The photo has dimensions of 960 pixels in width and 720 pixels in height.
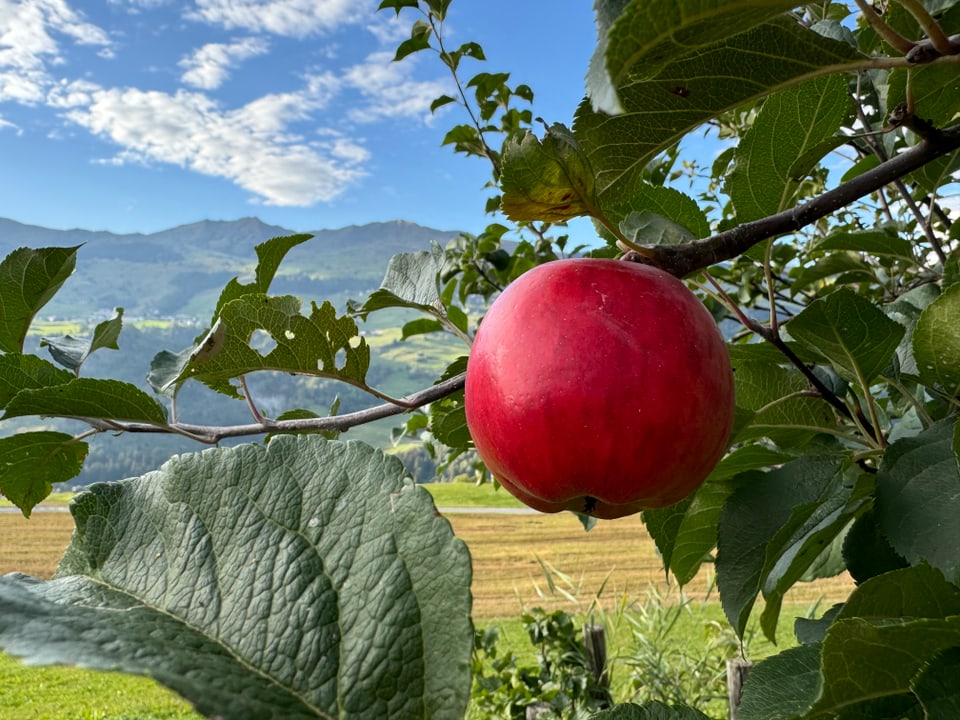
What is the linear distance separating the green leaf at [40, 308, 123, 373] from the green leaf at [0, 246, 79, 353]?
0.28ft

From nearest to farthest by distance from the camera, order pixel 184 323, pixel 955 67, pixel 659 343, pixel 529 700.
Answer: pixel 659 343 < pixel 955 67 < pixel 529 700 < pixel 184 323

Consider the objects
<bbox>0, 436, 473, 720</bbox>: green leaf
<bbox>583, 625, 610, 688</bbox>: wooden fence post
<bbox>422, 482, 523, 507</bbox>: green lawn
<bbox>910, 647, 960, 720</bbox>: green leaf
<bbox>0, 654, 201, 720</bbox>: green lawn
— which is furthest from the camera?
<bbox>422, 482, 523, 507</bbox>: green lawn

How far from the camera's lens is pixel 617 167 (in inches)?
18.1

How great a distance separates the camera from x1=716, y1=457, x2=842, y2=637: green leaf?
61 centimetres

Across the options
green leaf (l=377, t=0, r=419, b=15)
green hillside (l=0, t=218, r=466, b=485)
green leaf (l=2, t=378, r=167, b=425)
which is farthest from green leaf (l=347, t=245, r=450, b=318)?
green hillside (l=0, t=218, r=466, b=485)

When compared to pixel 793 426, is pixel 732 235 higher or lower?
higher

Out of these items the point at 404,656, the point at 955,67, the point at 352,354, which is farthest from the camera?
the point at 352,354

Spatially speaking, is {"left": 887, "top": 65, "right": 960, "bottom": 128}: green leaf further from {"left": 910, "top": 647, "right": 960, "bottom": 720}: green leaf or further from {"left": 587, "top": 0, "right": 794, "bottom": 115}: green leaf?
{"left": 910, "top": 647, "right": 960, "bottom": 720}: green leaf

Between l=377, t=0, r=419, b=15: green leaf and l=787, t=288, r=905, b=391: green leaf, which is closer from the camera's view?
l=787, t=288, r=905, b=391: green leaf

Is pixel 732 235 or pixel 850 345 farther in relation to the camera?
pixel 850 345

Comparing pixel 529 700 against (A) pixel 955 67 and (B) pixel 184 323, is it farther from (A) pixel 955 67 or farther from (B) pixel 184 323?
(B) pixel 184 323

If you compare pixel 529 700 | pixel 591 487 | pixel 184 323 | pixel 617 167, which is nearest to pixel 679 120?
pixel 617 167

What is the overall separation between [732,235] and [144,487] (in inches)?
14.1

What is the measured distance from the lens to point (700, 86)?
0.41m
